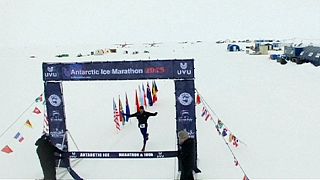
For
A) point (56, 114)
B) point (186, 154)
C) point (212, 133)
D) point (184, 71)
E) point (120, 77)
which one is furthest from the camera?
point (212, 133)

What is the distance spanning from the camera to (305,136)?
12.0m

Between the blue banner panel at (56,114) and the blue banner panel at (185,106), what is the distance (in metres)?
3.29

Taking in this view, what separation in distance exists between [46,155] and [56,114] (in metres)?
2.23

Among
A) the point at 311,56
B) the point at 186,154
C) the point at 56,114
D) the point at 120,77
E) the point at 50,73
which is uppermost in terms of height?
the point at 50,73

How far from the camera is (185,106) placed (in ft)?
31.6

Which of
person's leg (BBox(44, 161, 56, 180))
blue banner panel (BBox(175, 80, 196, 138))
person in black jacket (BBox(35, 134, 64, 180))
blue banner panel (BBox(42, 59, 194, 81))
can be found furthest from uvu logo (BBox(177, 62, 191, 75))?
person's leg (BBox(44, 161, 56, 180))

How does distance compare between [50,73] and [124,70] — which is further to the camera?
[50,73]

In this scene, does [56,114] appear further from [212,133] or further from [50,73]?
[212,133]

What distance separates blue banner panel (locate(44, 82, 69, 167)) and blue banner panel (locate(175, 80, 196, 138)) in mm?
3288

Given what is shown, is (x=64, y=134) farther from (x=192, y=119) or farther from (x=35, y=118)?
(x=35, y=118)

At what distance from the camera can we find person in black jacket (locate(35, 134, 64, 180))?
7977 mm

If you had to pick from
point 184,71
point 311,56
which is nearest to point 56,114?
point 184,71

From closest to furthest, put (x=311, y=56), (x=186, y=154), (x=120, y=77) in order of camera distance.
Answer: (x=186, y=154)
(x=120, y=77)
(x=311, y=56)

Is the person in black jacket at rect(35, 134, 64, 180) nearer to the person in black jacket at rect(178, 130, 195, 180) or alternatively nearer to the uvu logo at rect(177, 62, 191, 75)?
the person in black jacket at rect(178, 130, 195, 180)
